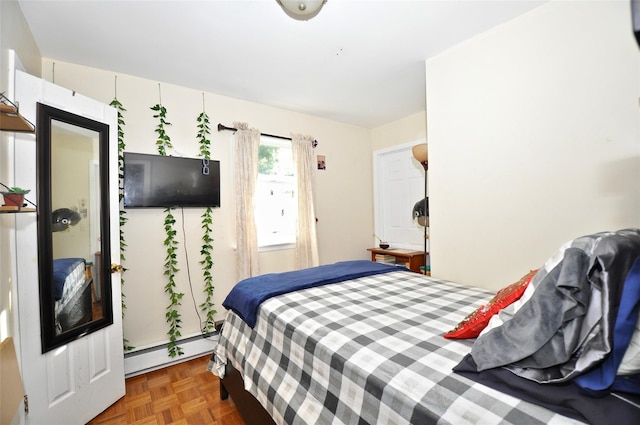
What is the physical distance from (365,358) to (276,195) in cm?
258

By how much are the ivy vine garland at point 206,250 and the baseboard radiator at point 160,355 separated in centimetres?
12

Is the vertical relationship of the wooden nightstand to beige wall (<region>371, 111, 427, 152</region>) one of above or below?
below

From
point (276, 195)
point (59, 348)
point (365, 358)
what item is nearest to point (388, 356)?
point (365, 358)

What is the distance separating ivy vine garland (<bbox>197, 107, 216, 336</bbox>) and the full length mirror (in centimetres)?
85

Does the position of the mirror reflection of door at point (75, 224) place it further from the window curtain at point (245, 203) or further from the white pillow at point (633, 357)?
the white pillow at point (633, 357)

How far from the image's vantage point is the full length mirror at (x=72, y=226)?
166 cm

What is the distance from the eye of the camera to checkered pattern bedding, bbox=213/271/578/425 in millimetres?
790

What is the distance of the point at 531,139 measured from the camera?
1.81 m

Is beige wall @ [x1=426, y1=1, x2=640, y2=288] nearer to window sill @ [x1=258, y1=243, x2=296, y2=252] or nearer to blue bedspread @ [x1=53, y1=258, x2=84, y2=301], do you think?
window sill @ [x1=258, y1=243, x2=296, y2=252]

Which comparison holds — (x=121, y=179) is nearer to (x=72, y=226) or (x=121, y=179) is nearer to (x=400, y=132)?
(x=72, y=226)

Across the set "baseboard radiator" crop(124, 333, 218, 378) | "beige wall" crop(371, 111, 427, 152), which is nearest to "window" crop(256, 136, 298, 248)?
"baseboard radiator" crop(124, 333, 218, 378)

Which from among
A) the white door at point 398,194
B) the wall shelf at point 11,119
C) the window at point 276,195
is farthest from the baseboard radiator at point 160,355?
the white door at point 398,194

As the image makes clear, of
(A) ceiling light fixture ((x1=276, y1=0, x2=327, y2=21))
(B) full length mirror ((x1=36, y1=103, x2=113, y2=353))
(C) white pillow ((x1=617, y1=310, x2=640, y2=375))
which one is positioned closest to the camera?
(C) white pillow ((x1=617, y1=310, x2=640, y2=375))

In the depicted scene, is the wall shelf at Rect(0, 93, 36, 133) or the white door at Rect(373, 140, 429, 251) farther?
the white door at Rect(373, 140, 429, 251)
